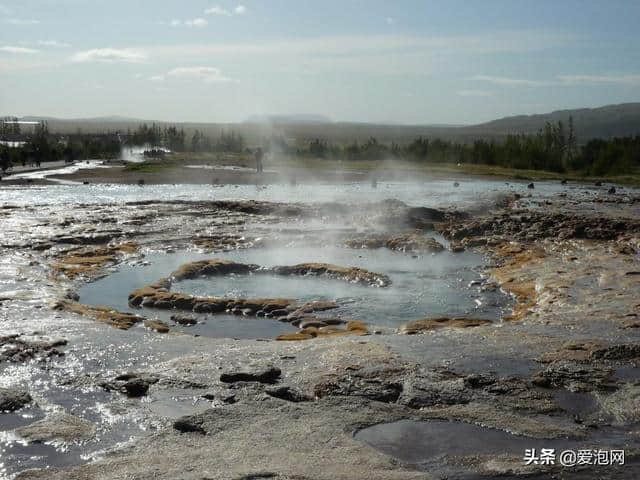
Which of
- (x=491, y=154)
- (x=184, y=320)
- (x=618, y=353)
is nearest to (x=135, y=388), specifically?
(x=184, y=320)

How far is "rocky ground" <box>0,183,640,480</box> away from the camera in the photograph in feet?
18.8

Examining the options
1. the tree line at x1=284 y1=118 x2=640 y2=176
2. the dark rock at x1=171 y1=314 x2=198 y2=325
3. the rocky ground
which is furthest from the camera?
the tree line at x1=284 y1=118 x2=640 y2=176

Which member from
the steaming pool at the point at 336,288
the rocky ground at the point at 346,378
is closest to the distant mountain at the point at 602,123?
the steaming pool at the point at 336,288

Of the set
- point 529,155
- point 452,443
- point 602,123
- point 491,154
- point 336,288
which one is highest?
point 602,123

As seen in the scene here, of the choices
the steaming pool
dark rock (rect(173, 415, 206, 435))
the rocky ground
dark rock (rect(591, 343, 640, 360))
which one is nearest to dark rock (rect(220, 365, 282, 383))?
the rocky ground

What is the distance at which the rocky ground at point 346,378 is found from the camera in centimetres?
572

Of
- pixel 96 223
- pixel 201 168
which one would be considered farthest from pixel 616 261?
pixel 201 168

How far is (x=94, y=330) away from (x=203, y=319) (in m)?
2.09

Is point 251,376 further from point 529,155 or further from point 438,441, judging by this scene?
point 529,155

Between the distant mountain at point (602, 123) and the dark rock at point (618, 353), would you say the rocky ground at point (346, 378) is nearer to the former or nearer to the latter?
the dark rock at point (618, 353)

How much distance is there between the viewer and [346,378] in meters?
7.59

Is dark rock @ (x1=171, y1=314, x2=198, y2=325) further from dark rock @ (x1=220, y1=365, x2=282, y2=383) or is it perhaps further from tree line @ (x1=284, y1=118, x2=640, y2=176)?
tree line @ (x1=284, y1=118, x2=640, y2=176)

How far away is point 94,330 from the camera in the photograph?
977 cm

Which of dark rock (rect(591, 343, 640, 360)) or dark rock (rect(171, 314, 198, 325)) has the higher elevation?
dark rock (rect(591, 343, 640, 360))
